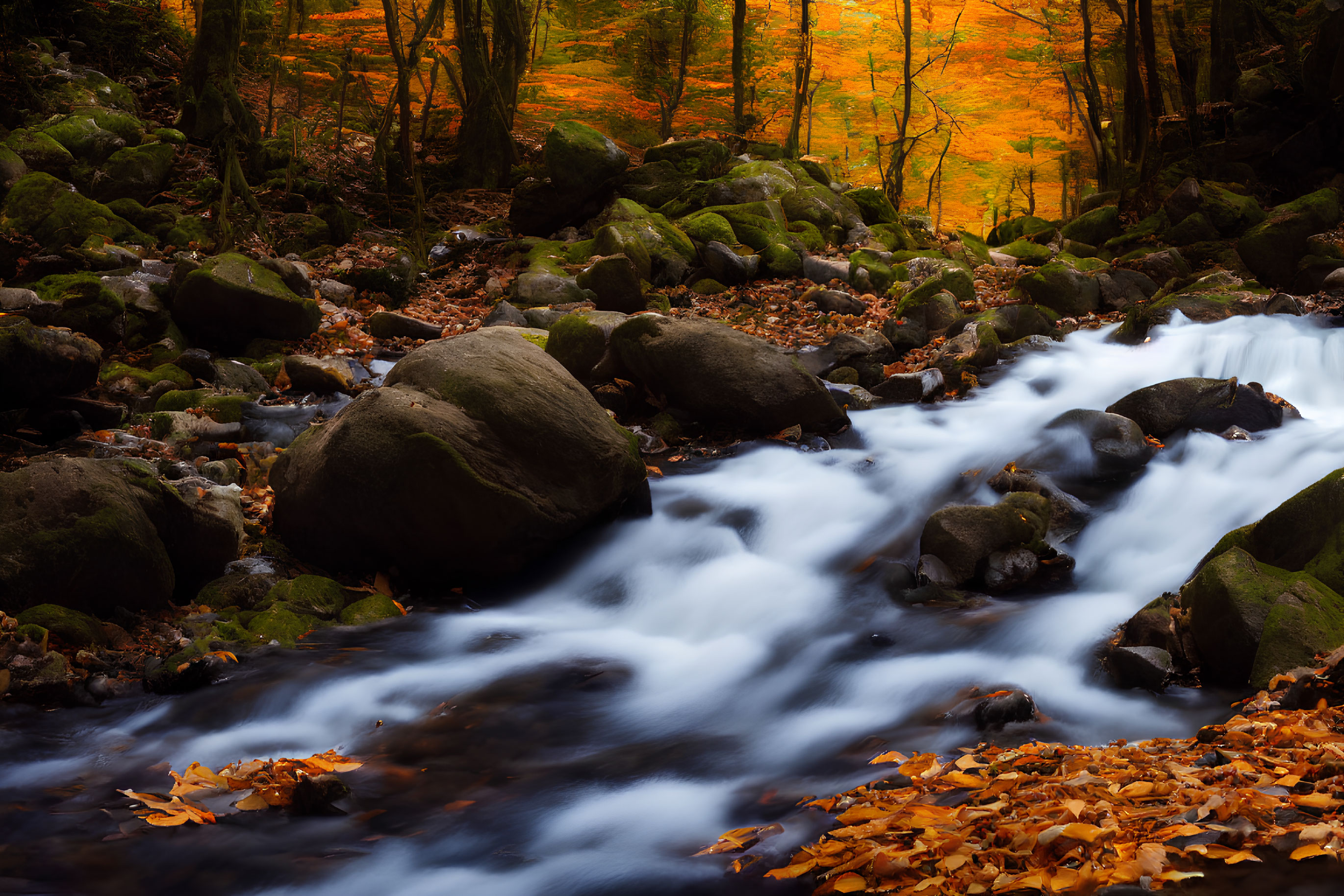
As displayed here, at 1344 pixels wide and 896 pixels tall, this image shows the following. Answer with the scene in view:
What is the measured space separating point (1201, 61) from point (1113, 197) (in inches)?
114

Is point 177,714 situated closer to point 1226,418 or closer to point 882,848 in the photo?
point 882,848

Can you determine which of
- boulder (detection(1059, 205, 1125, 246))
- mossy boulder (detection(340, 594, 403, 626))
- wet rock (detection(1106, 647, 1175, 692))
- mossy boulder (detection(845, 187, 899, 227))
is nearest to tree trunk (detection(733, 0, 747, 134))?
mossy boulder (detection(845, 187, 899, 227))

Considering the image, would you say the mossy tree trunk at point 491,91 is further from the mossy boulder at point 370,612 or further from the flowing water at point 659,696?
the mossy boulder at point 370,612

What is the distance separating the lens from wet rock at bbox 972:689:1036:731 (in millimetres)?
4125

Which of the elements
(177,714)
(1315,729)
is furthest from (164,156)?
(1315,729)

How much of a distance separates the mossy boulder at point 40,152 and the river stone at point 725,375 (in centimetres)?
887

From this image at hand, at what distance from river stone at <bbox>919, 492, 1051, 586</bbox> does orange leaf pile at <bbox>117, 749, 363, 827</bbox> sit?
4.15 metres

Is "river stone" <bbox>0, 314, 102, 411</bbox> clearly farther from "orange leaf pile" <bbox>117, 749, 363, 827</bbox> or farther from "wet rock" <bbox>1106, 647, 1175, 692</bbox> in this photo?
"wet rock" <bbox>1106, 647, 1175, 692</bbox>

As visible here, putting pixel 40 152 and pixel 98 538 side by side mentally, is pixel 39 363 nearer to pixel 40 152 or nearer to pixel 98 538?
pixel 98 538

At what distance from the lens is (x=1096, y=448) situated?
24.4 feet

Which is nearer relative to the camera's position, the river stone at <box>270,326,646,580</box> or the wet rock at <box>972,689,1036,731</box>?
the wet rock at <box>972,689,1036,731</box>

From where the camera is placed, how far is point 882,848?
2760 mm

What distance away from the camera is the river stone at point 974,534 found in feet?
19.6

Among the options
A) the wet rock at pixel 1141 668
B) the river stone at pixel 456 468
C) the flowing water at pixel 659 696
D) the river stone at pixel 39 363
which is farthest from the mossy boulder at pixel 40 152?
the wet rock at pixel 1141 668
